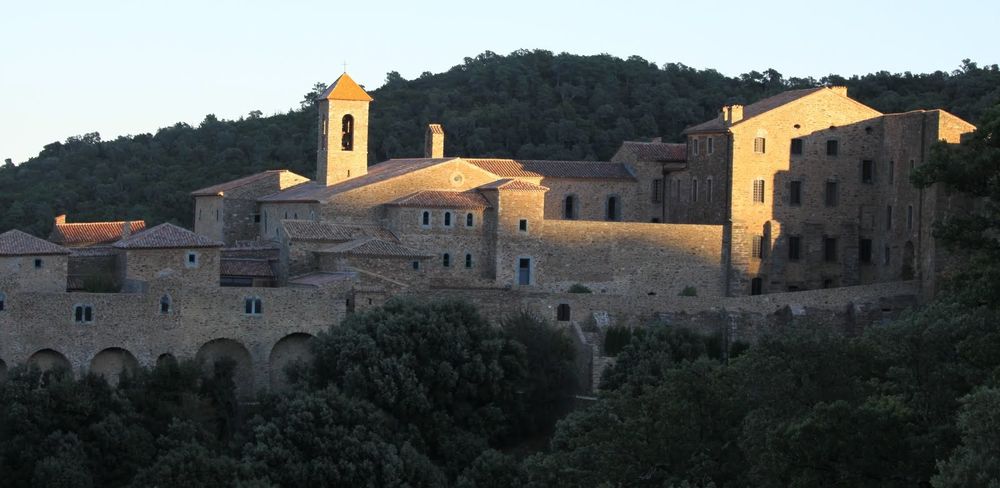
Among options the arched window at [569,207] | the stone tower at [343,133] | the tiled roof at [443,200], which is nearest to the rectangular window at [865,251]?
the arched window at [569,207]

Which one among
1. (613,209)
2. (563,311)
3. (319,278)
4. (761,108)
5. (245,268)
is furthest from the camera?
(613,209)

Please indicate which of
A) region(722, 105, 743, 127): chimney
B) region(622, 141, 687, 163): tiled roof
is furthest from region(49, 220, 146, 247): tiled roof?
region(722, 105, 743, 127): chimney

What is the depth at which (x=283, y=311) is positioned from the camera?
4166 cm

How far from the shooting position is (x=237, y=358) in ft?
137

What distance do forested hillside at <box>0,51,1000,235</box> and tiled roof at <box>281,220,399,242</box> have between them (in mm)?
19971

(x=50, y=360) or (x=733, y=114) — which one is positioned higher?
(x=733, y=114)

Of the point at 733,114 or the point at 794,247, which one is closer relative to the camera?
the point at 794,247

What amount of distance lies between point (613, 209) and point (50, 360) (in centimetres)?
1616

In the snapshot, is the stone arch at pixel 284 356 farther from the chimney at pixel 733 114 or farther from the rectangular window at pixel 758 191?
the chimney at pixel 733 114

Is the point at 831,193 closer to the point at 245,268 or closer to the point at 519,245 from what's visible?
the point at 519,245

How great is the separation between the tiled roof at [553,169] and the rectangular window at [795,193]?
4377 millimetres

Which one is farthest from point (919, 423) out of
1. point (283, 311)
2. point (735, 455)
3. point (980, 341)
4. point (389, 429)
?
point (283, 311)

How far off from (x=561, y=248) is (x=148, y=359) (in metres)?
10.6

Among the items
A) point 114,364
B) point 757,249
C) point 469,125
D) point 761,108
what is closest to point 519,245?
point 757,249
